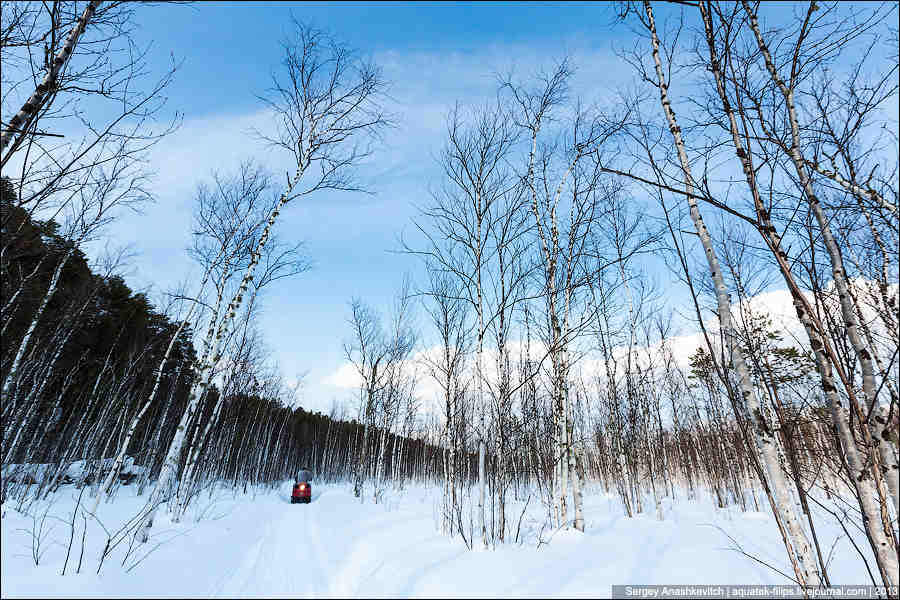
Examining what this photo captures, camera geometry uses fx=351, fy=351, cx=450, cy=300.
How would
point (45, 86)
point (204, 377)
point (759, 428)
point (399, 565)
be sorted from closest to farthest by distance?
point (759, 428) → point (45, 86) → point (399, 565) → point (204, 377)

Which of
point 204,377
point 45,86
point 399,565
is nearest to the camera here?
point 45,86

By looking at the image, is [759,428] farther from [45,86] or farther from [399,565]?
[45,86]

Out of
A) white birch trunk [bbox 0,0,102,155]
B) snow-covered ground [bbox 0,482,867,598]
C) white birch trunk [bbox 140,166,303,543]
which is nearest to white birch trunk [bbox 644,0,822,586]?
snow-covered ground [bbox 0,482,867,598]

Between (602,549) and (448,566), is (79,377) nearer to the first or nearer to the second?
(448,566)

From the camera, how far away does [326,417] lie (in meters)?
36.5

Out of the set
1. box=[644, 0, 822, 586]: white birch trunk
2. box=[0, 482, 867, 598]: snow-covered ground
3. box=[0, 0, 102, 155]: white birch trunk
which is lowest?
box=[0, 482, 867, 598]: snow-covered ground

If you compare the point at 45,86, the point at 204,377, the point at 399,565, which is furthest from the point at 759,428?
the point at 204,377

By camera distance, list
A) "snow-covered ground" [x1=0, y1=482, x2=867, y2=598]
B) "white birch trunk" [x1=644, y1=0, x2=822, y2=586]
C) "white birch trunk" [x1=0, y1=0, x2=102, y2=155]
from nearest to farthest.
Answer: "white birch trunk" [x1=644, y1=0, x2=822, y2=586] → "white birch trunk" [x1=0, y1=0, x2=102, y2=155] → "snow-covered ground" [x1=0, y1=482, x2=867, y2=598]

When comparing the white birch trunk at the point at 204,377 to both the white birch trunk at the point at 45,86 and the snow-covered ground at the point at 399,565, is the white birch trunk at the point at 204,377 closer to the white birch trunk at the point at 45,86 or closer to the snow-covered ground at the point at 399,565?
the snow-covered ground at the point at 399,565

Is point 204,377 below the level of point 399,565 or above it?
above

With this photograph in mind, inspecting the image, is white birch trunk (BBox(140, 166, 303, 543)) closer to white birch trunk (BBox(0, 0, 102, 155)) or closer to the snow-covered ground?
the snow-covered ground

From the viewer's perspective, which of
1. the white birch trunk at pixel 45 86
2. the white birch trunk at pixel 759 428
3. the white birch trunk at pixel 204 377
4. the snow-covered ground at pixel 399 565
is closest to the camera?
the white birch trunk at pixel 759 428

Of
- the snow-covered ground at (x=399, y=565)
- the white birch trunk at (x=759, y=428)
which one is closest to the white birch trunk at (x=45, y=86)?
the snow-covered ground at (x=399, y=565)

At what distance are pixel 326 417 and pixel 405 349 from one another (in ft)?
76.9
